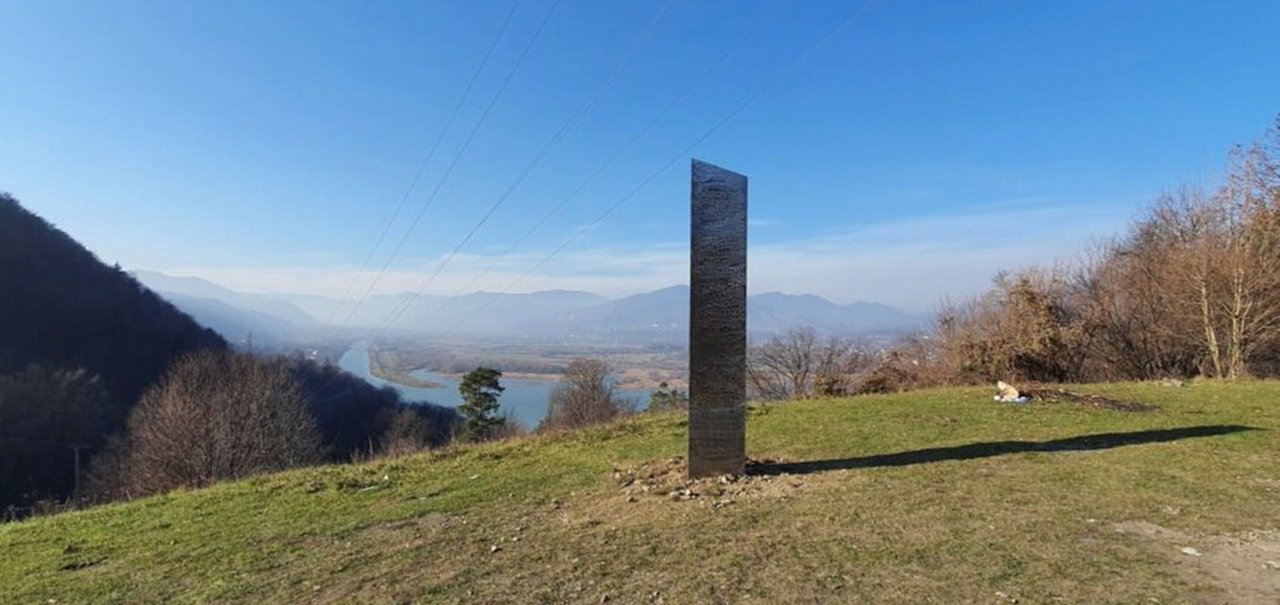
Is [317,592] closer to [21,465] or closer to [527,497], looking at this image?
[527,497]

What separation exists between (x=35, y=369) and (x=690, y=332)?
4590cm

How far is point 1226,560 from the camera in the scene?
3998 mm

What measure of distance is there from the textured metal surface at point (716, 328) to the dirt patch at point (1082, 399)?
751 centimetres

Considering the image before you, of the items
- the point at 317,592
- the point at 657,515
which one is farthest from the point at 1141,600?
the point at 317,592

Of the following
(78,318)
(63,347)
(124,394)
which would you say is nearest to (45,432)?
(124,394)

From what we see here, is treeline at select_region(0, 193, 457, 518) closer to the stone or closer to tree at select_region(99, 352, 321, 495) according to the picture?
tree at select_region(99, 352, 321, 495)

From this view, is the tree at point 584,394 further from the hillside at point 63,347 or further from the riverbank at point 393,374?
the hillside at point 63,347

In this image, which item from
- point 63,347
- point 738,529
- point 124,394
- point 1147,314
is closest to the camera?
A: point 738,529

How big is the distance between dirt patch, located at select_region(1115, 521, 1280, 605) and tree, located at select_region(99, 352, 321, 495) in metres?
25.9

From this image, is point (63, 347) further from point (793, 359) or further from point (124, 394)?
point (793, 359)

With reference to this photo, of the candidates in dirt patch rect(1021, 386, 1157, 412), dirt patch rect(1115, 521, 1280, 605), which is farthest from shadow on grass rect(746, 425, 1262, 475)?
dirt patch rect(1115, 521, 1280, 605)

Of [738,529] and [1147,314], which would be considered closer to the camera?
[738,529]

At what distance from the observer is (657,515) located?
530 cm

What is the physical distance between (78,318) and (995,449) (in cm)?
5773
